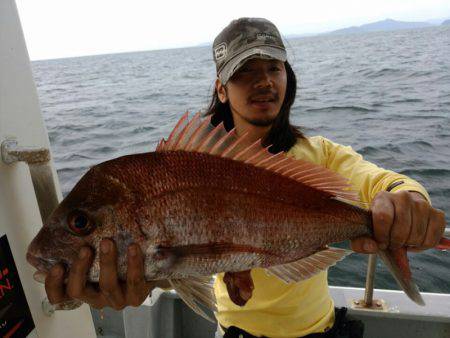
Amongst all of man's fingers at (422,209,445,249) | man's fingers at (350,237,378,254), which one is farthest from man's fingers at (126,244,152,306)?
man's fingers at (422,209,445,249)

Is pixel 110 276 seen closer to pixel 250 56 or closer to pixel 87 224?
pixel 87 224

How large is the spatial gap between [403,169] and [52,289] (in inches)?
287

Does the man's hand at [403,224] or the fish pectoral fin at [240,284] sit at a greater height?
the man's hand at [403,224]

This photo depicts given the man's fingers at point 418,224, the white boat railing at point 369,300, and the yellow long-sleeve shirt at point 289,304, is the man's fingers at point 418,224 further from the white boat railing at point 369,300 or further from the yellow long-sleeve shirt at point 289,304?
the white boat railing at point 369,300

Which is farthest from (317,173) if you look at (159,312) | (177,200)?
(159,312)

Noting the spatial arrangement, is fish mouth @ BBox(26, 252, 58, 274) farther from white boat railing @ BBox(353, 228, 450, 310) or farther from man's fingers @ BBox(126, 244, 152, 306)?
white boat railing @ BBox(353, 228, 450, 310)

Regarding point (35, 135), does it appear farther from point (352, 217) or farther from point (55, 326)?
point (352, 217)

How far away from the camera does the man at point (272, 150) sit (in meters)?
1.50

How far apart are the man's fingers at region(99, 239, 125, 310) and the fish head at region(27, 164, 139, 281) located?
1.1 inches

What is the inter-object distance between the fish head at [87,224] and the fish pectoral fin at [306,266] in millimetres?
616

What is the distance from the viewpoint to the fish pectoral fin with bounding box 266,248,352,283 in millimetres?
1599

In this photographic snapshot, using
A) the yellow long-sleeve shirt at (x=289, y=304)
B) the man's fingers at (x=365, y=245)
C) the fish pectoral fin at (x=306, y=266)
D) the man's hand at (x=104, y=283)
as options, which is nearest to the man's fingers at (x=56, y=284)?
the man's hand at (x=104, y=283)

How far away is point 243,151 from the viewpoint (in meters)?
1.54

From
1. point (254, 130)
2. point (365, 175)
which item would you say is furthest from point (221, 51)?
point (365, 175)
